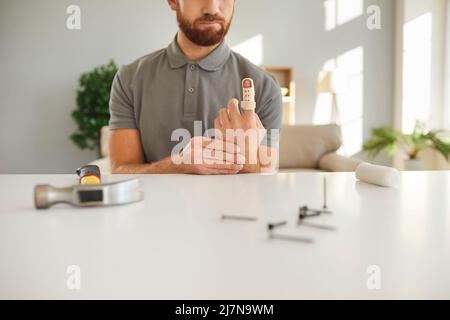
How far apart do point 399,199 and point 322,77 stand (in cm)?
366

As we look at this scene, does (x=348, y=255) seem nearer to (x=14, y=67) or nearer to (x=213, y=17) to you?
(x=213, y=17)

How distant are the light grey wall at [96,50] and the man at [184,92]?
296 centimetres

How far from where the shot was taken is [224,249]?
1.30 feet

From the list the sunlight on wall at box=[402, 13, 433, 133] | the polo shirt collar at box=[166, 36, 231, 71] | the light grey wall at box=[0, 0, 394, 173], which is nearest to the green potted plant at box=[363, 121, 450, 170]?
the sunlight on wall at box=[402, 13, 433, 133]

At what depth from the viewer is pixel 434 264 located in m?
0.36

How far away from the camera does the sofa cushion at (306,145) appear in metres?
3.20

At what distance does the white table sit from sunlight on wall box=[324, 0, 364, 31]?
4075mm

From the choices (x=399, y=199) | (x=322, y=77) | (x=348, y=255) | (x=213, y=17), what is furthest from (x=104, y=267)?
(x=322, y=77)

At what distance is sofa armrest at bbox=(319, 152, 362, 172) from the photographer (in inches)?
105

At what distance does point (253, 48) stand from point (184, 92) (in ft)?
10.2

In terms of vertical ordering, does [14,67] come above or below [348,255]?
above

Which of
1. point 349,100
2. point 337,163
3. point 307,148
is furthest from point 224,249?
point 349,100

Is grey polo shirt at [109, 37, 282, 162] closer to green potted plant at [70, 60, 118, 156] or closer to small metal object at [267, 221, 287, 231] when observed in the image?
small metal object at [267, 221, 287, 231]
